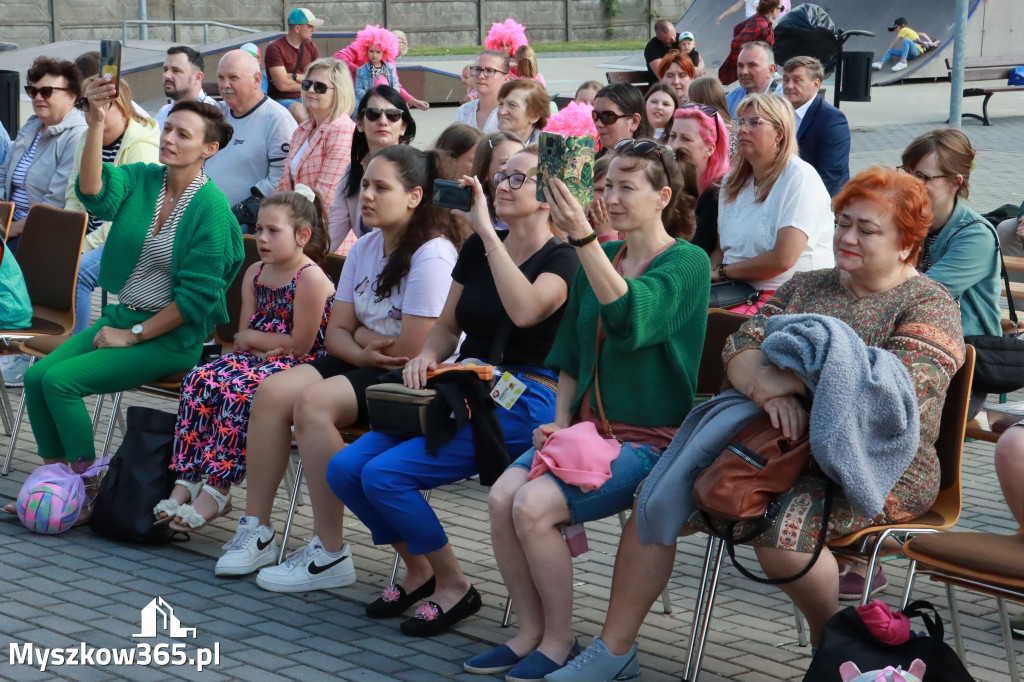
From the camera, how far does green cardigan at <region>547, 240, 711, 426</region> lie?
369cm

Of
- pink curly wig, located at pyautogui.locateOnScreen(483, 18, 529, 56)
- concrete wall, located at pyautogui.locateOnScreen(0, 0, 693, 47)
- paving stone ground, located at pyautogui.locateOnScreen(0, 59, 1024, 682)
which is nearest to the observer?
paving stone ground, located at pyautogui.locateOnScreen(0, 59, 1024, 682)

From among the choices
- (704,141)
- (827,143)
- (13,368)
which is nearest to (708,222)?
(704,141)

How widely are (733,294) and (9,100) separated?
9224mm

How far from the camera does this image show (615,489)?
3.70 meters

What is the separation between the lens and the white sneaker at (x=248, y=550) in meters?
4.58

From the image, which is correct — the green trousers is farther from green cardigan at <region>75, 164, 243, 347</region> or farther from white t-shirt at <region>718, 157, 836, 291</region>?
white t-shirt at <region>718, 157, 836, 291</region>

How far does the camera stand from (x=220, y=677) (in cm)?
373

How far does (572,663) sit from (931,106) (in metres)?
17.4

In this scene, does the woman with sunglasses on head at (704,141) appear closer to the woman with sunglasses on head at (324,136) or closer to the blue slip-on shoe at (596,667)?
the woman with sunglasses on head at (324,136)

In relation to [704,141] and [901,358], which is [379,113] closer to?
[704,141]

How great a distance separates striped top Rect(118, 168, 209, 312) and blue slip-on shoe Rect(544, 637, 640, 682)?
2.62 metres

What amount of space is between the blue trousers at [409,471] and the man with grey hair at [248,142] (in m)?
3.71

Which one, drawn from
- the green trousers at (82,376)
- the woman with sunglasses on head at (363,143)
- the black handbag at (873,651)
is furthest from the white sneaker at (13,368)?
the black handbag at (873,651)

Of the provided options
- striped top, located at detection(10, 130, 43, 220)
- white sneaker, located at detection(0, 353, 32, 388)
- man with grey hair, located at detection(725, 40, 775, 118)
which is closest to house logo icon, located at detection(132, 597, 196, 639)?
white sneaker, located at detection(0, 353, 32, 388)
